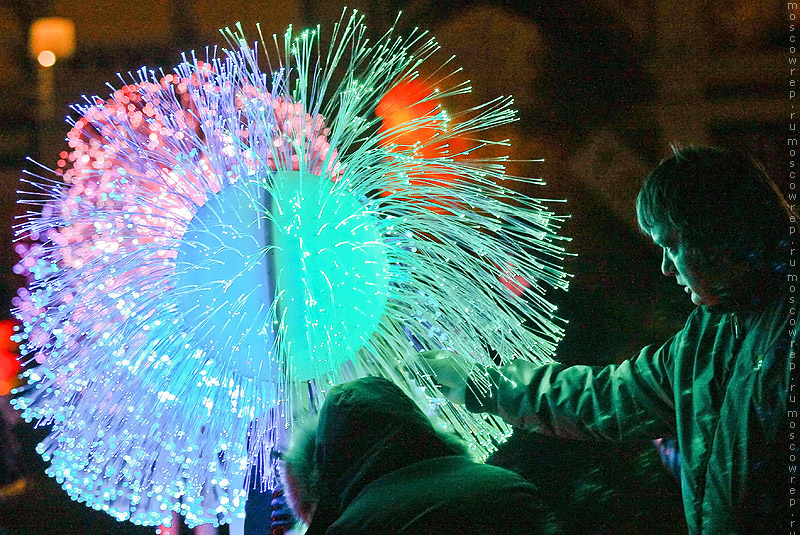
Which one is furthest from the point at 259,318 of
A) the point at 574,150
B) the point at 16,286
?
the point at 16,286

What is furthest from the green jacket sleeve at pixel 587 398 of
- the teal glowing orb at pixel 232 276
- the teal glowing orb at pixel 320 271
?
the teal glowing orb at pixel 232 276

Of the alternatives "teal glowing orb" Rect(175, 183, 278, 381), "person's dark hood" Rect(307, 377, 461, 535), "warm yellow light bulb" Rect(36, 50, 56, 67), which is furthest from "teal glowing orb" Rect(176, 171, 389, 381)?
"warm yellow light bulb" Rect(36, 50, 56, 67)

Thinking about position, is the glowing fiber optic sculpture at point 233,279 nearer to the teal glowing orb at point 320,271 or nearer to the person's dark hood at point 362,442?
the teal glowing orb at point 320,271

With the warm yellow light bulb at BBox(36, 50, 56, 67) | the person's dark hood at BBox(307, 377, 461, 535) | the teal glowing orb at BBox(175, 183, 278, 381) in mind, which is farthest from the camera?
the warm yellow light bulb at BBox(36, 50, 56, 67)

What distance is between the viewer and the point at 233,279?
2.74ft

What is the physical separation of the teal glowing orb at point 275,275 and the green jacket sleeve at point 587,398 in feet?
1.00

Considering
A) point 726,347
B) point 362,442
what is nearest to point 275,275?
point 362,442

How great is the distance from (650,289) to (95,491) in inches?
41.0

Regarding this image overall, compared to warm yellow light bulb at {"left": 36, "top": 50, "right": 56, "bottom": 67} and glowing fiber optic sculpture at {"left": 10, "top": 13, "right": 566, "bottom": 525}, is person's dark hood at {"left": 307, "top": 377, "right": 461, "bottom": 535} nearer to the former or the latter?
glowing fiber optic sculpture at {"left": 10, "top": 13, "right": 566, "bottom": 525}

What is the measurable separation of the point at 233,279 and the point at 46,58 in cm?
83

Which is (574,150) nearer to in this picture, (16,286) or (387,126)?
(387,126)

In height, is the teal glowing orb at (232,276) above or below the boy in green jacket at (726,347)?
above

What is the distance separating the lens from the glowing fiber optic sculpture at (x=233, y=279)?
852 mm

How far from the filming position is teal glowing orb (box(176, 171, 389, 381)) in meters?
0.84
